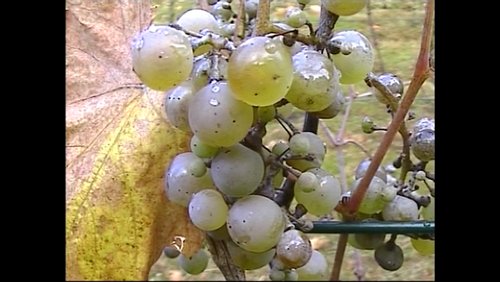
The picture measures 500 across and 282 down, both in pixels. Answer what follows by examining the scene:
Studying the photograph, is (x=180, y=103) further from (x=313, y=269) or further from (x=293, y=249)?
(x=313, y=269)

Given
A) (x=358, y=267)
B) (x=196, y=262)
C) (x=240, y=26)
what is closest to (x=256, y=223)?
(x=240, y=26)

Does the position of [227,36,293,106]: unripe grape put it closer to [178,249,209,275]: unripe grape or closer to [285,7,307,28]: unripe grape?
[285,7,307,28]: unripe grape

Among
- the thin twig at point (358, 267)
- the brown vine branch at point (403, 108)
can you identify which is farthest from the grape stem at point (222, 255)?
the thin twig at point (358, 267)

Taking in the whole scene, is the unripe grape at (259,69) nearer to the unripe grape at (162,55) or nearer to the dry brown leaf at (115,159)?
the unripe grape at (162,55)
